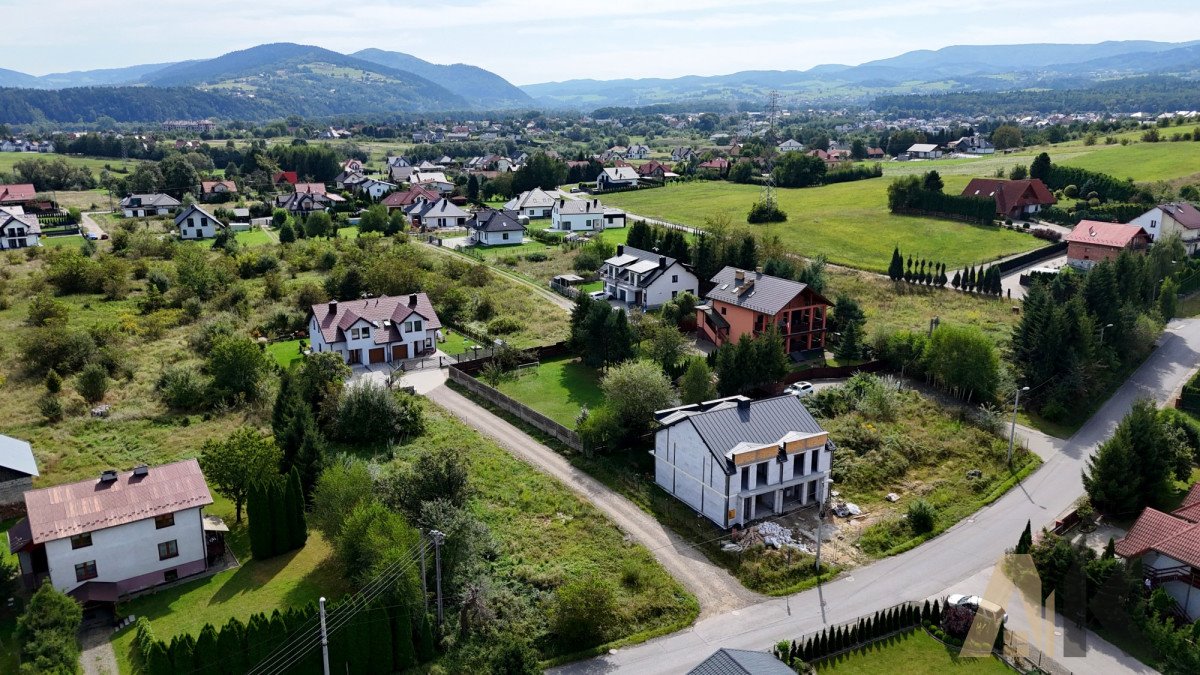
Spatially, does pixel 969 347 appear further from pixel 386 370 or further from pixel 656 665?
pixel 386 370

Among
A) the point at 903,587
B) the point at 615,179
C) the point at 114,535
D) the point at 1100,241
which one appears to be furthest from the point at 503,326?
the point at 615,179

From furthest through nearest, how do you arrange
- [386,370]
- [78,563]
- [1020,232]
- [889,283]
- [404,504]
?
[1020,232], [889,283], [386,370], [404,504], [78,563]

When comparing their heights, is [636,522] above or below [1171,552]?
below

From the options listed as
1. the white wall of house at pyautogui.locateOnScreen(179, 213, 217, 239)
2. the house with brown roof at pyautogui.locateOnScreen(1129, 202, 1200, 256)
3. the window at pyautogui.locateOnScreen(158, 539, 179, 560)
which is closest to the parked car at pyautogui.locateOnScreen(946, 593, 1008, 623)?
the window at pyautogui.locateOnScreen(158, 539, 179, 560)

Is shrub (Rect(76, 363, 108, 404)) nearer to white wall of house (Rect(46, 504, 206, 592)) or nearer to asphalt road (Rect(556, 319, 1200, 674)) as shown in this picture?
white wall of house (Rect(46, 504, 206, 592))

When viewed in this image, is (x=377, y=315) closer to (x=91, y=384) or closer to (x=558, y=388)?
(x=558, y=388)

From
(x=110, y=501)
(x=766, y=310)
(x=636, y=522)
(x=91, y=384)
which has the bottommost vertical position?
(x=636, y=522)

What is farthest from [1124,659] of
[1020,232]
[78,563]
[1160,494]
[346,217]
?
[346,217]
